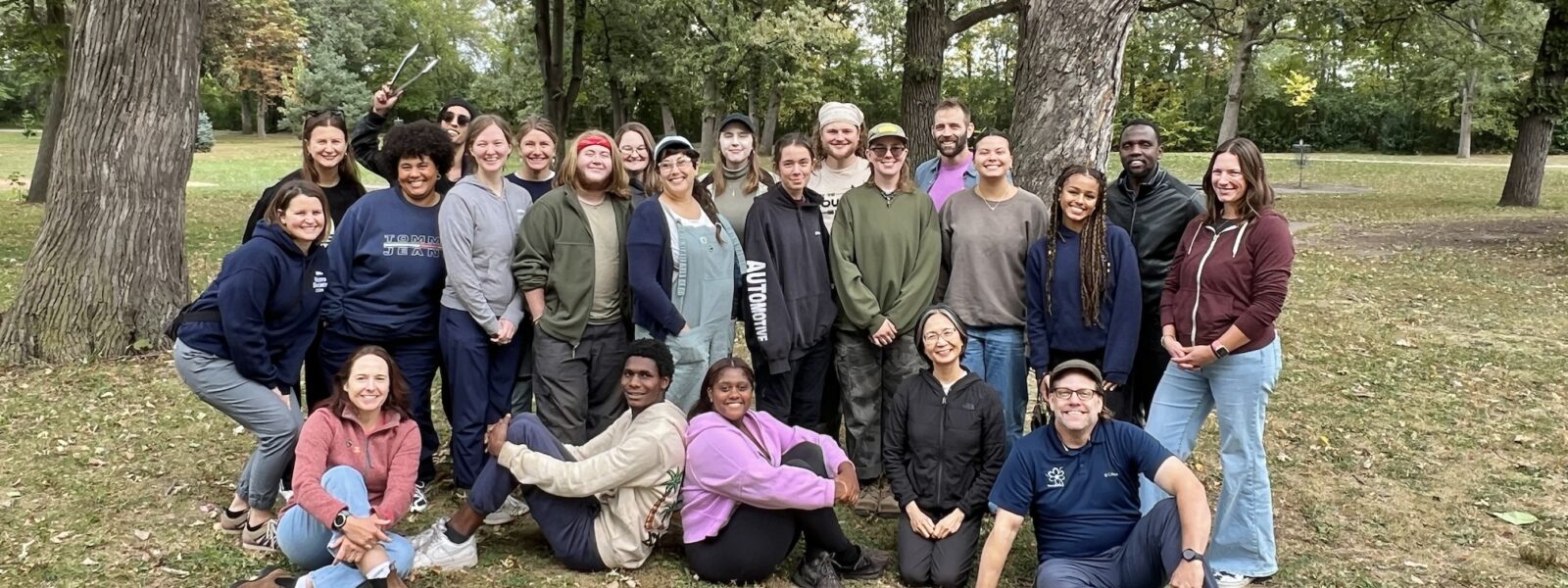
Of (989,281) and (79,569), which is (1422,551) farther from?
(79,569)

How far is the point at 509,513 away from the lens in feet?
15.3

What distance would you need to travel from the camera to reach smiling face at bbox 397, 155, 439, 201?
445cm

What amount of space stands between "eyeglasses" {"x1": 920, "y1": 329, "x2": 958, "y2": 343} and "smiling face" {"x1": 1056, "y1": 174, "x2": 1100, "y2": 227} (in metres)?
0.71

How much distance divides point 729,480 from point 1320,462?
3681 mm

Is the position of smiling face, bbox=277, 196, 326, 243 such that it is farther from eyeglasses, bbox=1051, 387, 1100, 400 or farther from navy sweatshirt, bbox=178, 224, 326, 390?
eyeglasses, bbox=1051, 387, 1100, 400

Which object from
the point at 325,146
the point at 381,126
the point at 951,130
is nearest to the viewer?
the point at 325,146

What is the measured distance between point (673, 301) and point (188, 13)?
16.3 ft

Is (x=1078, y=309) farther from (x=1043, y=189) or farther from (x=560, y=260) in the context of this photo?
(x=560, y=260)

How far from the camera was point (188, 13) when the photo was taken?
730 cm

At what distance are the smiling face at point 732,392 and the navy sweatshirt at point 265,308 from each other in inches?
67.7

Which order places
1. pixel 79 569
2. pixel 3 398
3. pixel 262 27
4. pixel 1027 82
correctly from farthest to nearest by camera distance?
1. pixel 262 27
2. pixel 3 398
3. pixel 1027 82
4. pixel 79 569

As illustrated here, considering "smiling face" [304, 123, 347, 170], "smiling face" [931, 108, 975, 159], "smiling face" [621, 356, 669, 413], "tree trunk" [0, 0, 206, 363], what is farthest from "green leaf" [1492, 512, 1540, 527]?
"tree trunk" [0, 0, 206, 363]

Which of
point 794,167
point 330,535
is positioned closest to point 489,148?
point 794,167

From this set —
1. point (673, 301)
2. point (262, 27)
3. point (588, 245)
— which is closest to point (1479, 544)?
point (673, 301)
